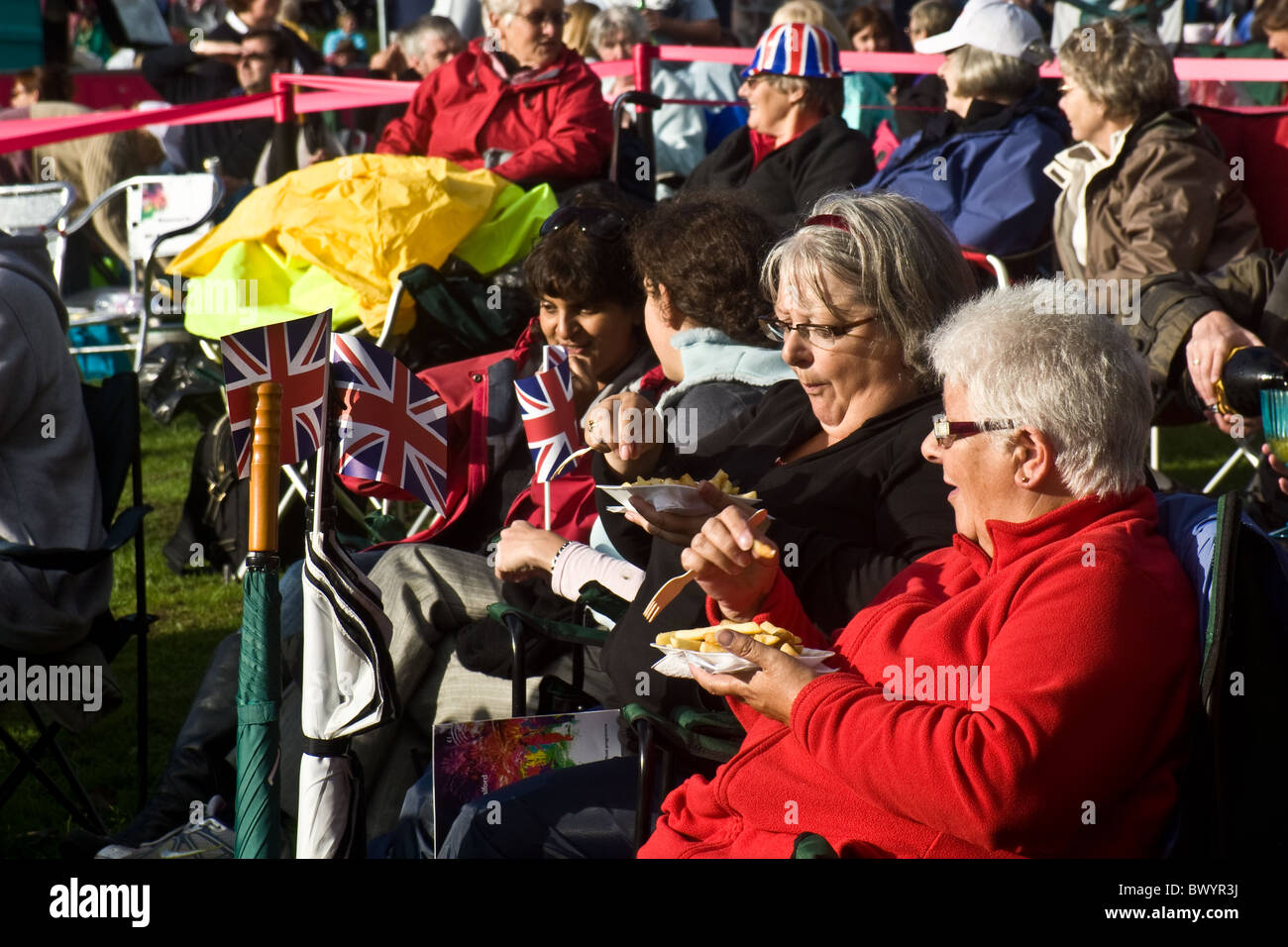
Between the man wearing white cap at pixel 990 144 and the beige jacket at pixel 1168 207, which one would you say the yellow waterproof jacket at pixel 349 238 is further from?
the beige jacket at pixel 1168 207

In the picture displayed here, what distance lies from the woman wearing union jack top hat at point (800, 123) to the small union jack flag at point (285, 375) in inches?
146

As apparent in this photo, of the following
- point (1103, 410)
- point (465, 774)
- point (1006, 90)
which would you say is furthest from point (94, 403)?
point (1006, 90)

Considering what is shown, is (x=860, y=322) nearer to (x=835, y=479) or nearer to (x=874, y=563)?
(x=835, y=479)

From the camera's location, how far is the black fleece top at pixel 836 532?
9.04 feet

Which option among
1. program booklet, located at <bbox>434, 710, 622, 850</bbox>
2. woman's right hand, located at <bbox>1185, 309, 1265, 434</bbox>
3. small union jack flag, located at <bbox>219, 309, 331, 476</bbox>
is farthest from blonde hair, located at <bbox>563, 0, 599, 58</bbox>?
small union jack flag, located at <bbox>219, 309, 331, 476</bbox>

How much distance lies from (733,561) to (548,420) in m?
1.16

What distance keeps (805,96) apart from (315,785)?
4500 millimetres

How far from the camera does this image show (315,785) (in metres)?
2.46

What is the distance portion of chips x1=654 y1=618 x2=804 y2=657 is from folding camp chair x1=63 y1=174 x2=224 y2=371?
5.32 meters

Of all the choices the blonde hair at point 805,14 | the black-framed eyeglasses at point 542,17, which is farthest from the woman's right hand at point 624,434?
the blonde hair at point 805,14

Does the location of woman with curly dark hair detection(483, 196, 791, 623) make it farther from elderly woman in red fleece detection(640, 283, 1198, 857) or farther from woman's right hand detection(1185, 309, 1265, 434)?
elderly woman in red fleece detection(640, 283, 1198, 857)

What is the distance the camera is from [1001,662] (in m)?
2.06

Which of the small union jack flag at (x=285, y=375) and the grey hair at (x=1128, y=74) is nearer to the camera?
the small union jack flag at (x=285, y=375)

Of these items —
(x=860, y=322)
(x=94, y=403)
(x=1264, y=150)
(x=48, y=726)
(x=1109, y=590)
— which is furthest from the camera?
(x=1264, y=150)
